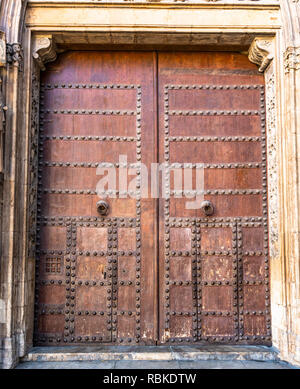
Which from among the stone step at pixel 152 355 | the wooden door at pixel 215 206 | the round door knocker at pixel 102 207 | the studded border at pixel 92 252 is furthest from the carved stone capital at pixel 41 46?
the stone step at pixel 152 355

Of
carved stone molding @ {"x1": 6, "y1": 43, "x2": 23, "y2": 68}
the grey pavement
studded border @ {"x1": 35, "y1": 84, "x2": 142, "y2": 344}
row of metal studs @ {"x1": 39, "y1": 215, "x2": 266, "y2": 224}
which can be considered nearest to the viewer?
the grey pavement

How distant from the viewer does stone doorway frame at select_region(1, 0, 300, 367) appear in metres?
3.82

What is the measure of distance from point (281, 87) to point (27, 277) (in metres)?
2.97

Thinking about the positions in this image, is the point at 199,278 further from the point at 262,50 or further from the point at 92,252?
the point at 262,50

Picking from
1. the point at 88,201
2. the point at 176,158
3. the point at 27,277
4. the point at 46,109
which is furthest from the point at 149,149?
the point at 27,277

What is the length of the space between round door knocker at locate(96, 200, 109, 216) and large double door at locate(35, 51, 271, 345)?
1 centimetres

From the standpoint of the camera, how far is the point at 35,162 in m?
4.21

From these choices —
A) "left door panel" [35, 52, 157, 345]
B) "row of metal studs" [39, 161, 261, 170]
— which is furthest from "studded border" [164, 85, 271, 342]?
"left door panel" [35, 52, 157, 345]

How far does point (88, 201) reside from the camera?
426 cm

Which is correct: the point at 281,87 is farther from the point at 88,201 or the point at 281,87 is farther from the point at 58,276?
the point at 58,276

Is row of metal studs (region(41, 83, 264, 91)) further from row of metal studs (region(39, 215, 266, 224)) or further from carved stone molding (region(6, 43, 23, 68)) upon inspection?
row of metal studs (region(39, 215, 266, 224))

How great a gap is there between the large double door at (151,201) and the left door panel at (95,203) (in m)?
0.01

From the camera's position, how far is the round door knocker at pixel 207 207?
166 inches

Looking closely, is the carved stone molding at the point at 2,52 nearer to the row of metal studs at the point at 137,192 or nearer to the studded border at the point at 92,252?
the studded border at the point at 92,252
